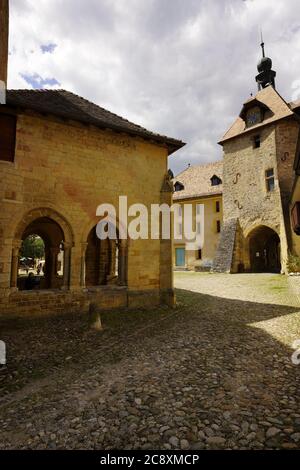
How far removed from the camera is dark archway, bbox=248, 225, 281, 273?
20.7 meters

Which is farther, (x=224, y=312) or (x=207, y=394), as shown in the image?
(x=224, y=312)

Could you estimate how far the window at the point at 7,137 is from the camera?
696cm

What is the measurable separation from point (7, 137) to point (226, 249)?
56.3 ft

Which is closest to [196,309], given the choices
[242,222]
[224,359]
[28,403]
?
[224,359]

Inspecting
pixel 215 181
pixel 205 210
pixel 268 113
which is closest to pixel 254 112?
pixel 268 113

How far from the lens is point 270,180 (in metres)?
19.1

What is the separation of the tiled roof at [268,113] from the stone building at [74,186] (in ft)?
43.1

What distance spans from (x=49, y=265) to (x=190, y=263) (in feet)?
52.8

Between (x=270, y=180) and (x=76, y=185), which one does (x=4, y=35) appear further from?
(x=270, y=180)

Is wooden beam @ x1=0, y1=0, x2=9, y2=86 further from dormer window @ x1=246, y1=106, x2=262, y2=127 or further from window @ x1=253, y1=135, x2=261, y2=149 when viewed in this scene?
dormer window @ x1=246, y1=106, x2=262, y2=127

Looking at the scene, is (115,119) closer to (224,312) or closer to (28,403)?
(224,312)

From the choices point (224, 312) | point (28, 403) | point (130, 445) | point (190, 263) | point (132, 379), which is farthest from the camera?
point (190, 263)

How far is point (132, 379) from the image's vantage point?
3.86 m

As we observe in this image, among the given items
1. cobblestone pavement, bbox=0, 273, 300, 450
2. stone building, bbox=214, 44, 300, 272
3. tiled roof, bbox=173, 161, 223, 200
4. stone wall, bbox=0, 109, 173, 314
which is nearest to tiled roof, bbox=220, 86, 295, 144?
stone building, bbox=214, 44, 300, 272
